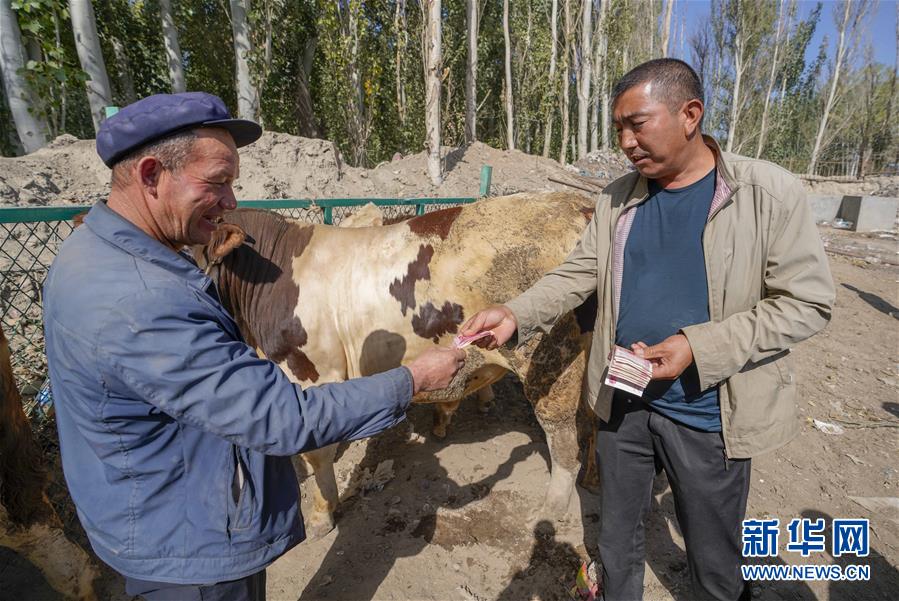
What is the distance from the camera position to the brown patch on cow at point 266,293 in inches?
117

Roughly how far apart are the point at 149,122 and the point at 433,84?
943 cm

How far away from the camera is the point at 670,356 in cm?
159

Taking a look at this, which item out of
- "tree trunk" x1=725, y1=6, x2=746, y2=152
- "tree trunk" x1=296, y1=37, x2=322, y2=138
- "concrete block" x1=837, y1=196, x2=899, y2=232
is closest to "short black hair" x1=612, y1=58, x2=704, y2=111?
"concrete block" x1=837, y1=196, x2=899, y2=232

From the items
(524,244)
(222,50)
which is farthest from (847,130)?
(524,244)

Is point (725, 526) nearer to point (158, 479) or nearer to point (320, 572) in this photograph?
point (158, 479)

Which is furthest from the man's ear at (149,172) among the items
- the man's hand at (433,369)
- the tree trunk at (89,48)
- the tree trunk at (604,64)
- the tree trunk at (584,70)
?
the tree trunk at (604,64)

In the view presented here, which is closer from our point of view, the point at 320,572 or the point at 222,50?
the point at 320,572

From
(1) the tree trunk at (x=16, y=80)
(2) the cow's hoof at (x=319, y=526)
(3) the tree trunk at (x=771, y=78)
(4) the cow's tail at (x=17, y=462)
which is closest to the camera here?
(4) the cow's tail at (x=17, y=462)

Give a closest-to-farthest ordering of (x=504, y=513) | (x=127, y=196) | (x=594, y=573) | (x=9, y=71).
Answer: (x=127, y=196) → (x=594, y=573) → (x=504, y=513) → (x=9, y=71)

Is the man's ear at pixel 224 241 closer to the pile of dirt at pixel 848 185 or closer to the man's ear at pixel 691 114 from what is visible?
the man's ear at pixel 691 114

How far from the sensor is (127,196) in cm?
127

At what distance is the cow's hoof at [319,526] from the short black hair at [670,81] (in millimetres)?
3203

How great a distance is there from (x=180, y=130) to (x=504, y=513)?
3110 millimetres

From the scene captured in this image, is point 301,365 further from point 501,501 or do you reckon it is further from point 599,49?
point 599,49
